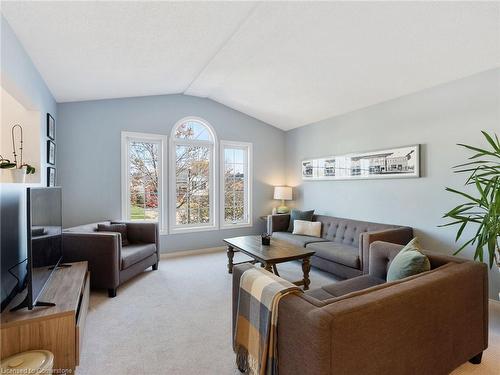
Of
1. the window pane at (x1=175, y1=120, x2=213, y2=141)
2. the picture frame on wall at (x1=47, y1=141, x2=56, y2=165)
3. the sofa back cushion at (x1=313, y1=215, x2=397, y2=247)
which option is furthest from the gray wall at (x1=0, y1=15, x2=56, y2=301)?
the sofa back cushion at (x1=313, y1=215, x2=397, y2=247)

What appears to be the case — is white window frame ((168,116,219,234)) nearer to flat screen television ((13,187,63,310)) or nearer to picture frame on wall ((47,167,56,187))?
picture frame on wall ((47,167,56,187))

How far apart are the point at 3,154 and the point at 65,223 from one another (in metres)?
1.64

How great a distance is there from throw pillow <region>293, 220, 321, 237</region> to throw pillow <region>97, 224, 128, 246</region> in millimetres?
2688

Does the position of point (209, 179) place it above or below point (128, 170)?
below

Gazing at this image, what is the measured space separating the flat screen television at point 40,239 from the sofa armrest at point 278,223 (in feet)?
10.4

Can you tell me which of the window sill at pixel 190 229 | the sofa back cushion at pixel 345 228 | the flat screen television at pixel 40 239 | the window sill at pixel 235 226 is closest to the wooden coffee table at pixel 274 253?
the sofa back cushion at pixel 345 228

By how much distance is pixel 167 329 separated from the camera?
2.36 m

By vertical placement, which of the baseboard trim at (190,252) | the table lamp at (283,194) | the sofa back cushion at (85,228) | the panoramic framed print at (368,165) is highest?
the panoramic framed print at (368,165)

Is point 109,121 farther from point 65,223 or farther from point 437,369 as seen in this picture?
point 437,369

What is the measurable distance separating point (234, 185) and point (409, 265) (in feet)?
12.7

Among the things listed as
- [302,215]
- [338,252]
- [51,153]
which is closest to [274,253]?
[338,252]

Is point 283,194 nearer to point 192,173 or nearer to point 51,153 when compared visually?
point 192,173

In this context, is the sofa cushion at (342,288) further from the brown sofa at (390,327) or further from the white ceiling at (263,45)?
the white ceiling at (263,45)

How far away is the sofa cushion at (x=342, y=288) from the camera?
205 cm
